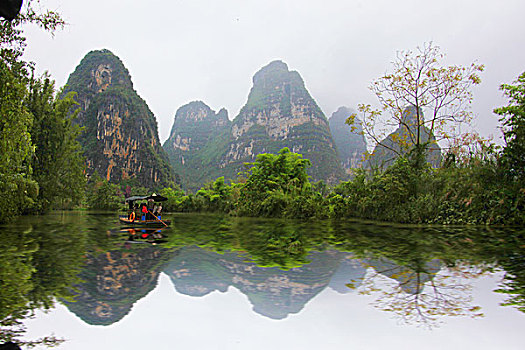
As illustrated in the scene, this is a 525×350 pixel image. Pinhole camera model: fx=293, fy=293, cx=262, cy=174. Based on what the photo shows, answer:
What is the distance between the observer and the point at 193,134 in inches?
4889

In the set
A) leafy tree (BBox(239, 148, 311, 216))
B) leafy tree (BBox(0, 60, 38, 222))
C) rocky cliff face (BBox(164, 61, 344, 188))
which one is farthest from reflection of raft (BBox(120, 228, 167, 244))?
rocky cliff face (BBox(164, 61, 344, 188))

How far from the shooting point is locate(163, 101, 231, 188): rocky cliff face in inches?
4409

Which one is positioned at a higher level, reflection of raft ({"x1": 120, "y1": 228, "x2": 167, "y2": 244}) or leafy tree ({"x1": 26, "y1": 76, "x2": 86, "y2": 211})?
leafy tree ({"x1": 26, "y1": 76, "x2": 86, "y2": 211})

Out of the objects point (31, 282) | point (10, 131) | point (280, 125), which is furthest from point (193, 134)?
point (31, 282)

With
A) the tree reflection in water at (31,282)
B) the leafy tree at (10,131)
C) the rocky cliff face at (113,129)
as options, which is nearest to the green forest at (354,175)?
the leafy tree at (10,131)

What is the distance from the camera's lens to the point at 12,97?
6.07m

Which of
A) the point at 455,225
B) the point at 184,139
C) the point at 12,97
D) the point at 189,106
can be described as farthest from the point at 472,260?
the point at 189,106

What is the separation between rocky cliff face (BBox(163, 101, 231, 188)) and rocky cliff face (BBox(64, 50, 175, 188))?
22740mm

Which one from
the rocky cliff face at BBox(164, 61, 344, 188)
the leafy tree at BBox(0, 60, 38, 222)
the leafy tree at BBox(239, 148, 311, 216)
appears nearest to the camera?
the leafy tree at BBox(0, 60, 38, 222)

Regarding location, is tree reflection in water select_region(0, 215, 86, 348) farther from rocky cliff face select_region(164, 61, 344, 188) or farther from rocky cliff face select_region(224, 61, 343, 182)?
rocky cliff face select_region(224, 61, 343, 182)

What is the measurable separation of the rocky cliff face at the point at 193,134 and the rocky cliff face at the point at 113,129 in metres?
22.7

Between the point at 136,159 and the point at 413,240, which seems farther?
the point at 136,159

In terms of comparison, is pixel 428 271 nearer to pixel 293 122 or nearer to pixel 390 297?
pixel 390 297

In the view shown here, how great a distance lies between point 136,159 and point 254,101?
1914 inches
